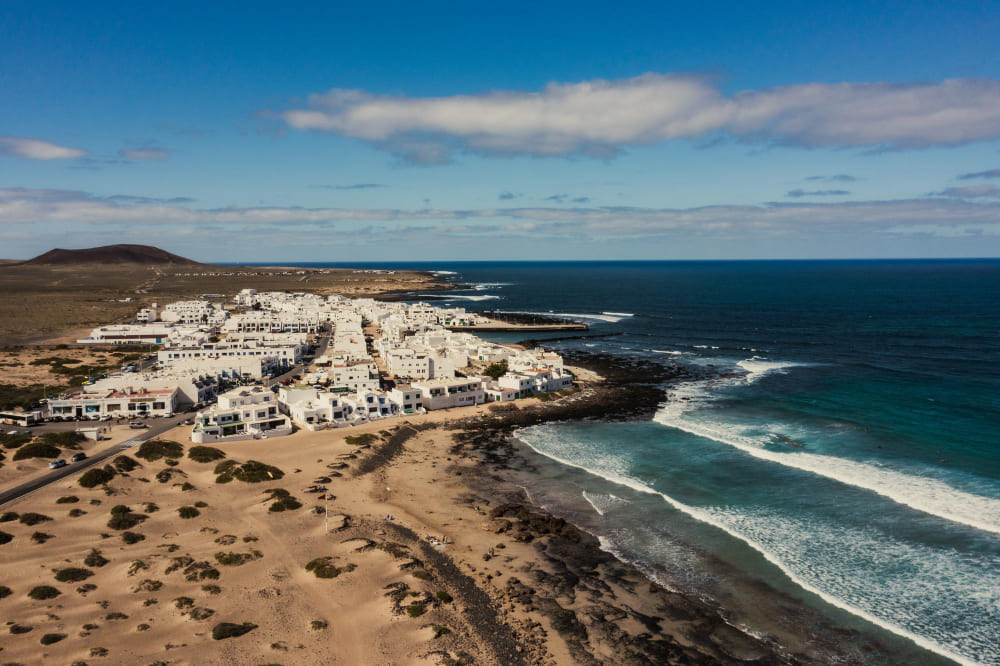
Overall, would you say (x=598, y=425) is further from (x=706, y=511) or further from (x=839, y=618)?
(x=839, y=618)

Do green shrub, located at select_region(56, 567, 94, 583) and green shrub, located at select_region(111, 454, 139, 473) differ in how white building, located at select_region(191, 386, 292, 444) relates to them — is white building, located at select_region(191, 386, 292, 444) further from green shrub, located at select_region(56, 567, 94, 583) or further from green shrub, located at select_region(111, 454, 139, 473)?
green shrub, located at select_region(56, 567, 94, 583)

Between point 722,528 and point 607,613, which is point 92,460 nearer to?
point 607,613

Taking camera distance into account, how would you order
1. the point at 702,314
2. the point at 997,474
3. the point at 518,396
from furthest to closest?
the point at 702,314 < the point at 518,396 < the point at 997,474

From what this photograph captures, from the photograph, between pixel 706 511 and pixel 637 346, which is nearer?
pixel 706 511

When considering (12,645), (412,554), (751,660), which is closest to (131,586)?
(12,645)

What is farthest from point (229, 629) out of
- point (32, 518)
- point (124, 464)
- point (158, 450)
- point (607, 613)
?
point (158, 450)

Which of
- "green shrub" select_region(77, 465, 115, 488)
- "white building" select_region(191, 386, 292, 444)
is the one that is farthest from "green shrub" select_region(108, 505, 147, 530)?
"white building" select_region(191, 386, 292, 444)
